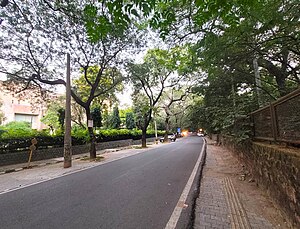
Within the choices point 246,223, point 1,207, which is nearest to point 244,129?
point 246,223

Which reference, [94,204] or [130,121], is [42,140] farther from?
[130,121]

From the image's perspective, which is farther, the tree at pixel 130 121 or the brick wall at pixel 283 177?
the tree at pixel 130 121

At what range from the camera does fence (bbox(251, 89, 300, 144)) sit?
2.93 meters

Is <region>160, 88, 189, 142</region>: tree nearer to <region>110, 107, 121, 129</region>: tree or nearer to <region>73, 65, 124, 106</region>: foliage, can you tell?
<region>110, 107, 121, 129</region>: tree

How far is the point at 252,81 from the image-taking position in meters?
7.42

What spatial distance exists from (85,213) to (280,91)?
7695 millimetres

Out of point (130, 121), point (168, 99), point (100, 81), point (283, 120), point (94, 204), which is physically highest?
point (168, 99)

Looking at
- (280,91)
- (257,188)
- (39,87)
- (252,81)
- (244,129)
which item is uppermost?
(39,87)

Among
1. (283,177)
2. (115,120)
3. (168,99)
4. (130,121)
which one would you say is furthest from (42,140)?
(168,99)

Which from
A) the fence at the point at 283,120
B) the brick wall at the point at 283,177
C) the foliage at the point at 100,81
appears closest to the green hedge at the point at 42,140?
the foliage at the point at 100,81

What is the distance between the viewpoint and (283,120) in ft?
11.4

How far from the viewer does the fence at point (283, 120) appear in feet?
9.61

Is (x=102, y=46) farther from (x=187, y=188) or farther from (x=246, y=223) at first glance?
(x=246, y=223)

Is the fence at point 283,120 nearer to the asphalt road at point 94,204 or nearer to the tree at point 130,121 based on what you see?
the asphalt road at point 94,204
